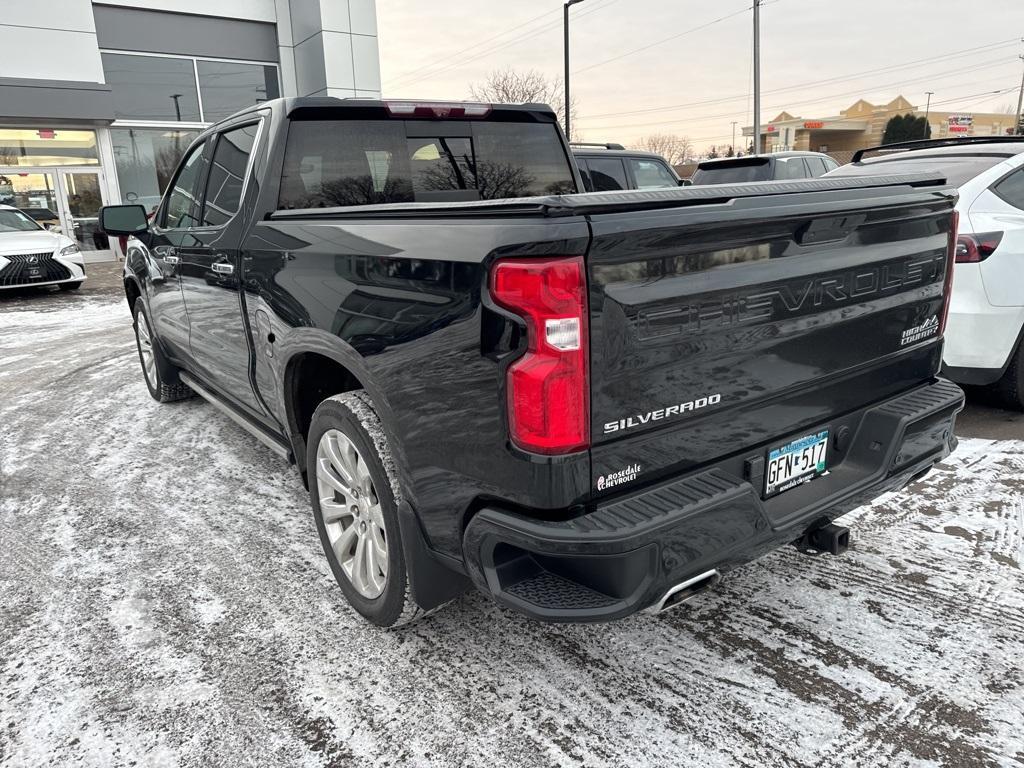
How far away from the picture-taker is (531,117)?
12.7 ft

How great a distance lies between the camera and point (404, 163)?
139 inches

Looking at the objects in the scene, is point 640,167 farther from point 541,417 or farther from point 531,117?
point 541,417

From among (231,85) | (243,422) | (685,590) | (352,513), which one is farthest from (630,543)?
(231,85)

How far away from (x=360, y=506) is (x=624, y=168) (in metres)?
8.15

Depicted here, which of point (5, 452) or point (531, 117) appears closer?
point (531, 117)

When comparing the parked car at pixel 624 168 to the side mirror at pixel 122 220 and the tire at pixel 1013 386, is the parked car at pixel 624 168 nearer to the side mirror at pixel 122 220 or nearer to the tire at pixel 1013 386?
the tire at pixel 1013 386

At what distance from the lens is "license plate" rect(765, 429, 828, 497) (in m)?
2.35

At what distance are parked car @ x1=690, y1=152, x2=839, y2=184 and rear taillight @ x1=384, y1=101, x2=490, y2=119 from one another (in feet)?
23.8

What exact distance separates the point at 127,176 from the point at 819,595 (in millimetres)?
20732

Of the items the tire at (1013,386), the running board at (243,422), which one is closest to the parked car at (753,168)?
the tire at (1013,386)

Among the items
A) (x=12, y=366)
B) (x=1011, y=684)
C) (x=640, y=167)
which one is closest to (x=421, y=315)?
(x=1011, y=684)

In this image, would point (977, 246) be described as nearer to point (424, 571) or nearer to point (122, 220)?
point (424, 571)

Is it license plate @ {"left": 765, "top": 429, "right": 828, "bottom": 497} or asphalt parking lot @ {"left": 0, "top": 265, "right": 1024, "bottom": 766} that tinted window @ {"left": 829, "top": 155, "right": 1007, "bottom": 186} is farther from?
license plate @ {"left": 765, "top": 429, "right": 828, "bottom": 497}

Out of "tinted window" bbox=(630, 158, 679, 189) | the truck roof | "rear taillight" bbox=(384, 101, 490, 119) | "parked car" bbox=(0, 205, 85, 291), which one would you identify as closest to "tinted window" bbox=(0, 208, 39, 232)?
"parked car" bbox=(0, 205, 85, 291)
